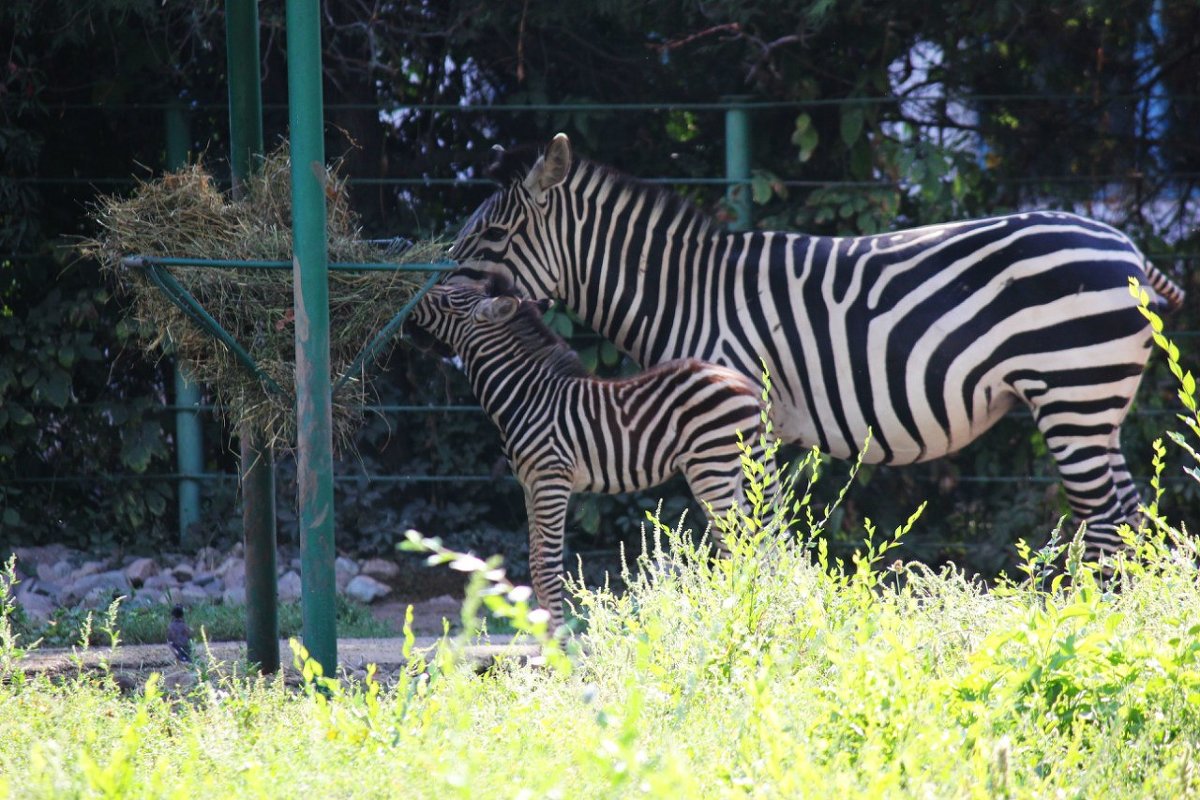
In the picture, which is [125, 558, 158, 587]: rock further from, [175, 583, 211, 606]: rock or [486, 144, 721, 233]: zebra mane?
[486, 144, 721, 233]: zebra mane

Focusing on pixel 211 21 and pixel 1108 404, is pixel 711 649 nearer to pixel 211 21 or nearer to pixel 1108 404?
pixel 1108 404

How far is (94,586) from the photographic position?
20.9 ft

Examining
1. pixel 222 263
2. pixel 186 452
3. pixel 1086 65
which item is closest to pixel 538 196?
pixel 222 263

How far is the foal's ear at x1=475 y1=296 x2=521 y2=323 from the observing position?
17.2 ft

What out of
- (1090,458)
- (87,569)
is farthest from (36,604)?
(1090,458)

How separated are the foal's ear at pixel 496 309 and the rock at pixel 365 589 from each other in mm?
1812

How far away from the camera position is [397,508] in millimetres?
7367

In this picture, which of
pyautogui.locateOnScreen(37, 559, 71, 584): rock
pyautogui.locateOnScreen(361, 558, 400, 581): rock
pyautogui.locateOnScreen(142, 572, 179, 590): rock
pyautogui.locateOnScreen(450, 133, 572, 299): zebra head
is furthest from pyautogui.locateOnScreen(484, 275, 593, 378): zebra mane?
pyautogui.locateOnScreen(37, 559, 71, 584): rock

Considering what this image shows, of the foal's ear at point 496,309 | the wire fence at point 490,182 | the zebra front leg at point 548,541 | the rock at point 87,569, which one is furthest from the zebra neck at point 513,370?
the rock at point 87,569

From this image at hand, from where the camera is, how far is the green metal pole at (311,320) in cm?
366

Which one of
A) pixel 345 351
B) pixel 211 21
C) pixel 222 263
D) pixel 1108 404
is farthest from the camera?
pixel 211 21

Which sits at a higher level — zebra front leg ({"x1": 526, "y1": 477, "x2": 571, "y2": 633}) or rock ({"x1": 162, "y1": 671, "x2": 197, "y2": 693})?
zebra front leg ({"x1": 526, "y1": 477, "x2": 571, "y2": 633})

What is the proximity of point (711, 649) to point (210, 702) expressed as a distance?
116 cm

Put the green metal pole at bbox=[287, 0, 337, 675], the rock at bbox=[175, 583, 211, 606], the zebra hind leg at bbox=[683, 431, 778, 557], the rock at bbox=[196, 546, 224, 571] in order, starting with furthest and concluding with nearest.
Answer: the rock at bbox=[196, 546, 224, 571]
the rock at bbox=[175, 583, 211, 606]
the zebra hind leg at bbox=[683, 431, 778, 557]
the green metal pole at bbox=[287, 0, 337, 675]
